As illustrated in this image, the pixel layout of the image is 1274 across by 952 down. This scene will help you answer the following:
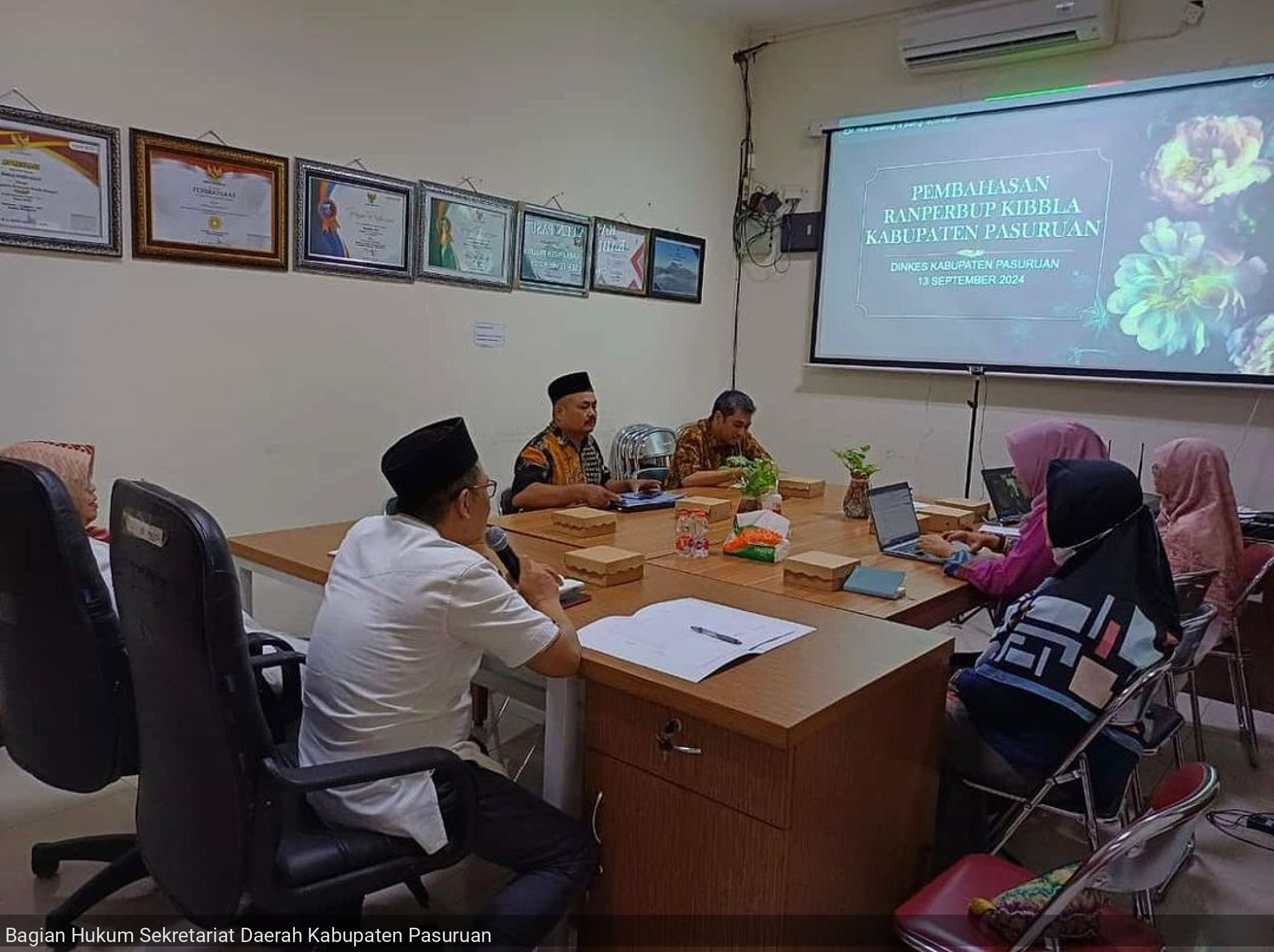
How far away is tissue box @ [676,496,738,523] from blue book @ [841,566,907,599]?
67 centimetres

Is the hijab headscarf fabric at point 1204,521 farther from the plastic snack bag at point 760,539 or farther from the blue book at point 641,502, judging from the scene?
the blue book at point 641,502

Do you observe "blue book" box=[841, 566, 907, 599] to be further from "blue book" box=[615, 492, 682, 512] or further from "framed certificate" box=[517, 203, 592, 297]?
"framed certificate" box=[517, 203, 592, 297]

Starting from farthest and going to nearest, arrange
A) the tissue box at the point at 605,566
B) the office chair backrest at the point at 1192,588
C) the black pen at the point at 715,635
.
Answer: the office chair backrest at the point at 1192,588
the tissue box at the point at 605,566
the black pen at the point at 715,635

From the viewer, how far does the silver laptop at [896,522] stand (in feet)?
8.36

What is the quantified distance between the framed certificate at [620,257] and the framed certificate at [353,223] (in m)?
1.10

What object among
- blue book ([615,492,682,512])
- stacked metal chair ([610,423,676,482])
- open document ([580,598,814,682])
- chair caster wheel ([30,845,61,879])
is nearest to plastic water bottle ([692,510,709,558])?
open document ([580,598,814,682])

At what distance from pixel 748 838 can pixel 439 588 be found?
2.08 feet

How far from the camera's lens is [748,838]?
140 centimetres

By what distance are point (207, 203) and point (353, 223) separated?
1.80 ft

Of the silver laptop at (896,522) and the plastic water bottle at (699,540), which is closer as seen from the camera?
the plastic water bottle at (699,540)

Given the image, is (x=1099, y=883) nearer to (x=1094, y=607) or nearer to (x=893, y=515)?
(x=1094, y=607)

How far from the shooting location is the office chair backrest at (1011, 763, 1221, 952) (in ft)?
3.89

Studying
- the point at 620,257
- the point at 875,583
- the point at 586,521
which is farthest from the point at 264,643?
the point at 620,257

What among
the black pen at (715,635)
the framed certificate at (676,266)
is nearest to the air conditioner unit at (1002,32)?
the framed certificate at (676,266)
